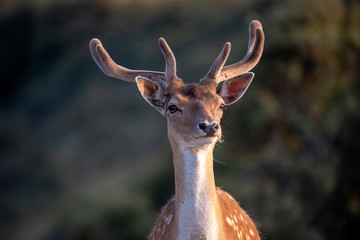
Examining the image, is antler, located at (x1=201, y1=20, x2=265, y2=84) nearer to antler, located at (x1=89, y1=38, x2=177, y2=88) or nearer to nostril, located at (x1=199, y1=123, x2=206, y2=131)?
antler, located at (x1=89, y1=38, x2=177, y2=88)

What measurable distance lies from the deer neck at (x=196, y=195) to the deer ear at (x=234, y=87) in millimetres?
1004

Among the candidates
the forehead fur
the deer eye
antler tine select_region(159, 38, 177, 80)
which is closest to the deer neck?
the deer eye

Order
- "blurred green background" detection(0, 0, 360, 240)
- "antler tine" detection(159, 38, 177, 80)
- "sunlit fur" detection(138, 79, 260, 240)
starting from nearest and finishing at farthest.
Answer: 1. "sunlit fur" detection(138, 79, 260, 240)
2. "antler tine" detection(159, 38, 177, 80)
3. "blurred green background" detection(0, 0, 360, 240)

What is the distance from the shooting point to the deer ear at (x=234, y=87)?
8.62 m

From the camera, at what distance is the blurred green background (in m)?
18.5

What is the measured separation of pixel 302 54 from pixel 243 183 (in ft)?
19.5

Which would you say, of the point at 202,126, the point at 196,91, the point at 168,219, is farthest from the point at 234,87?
the point at 168,219

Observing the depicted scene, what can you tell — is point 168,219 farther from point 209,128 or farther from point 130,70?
point 130,70

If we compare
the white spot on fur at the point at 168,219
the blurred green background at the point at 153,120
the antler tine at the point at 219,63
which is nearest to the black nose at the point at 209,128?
A: the antler tine at the point at 219,63

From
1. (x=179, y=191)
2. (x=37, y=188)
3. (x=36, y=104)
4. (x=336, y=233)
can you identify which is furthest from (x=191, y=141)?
(x=36, y=104)

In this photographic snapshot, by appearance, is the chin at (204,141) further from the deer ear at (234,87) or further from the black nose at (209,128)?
the deer ear at (234,87)

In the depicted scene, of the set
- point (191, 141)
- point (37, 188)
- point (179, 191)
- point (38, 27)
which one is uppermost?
point (38, 27)

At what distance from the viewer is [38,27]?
134 ft

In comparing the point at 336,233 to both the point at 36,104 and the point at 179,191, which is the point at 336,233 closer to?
the point at 179,191
